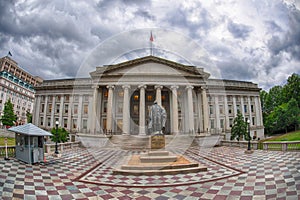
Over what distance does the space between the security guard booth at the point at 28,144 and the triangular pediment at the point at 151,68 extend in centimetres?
2161

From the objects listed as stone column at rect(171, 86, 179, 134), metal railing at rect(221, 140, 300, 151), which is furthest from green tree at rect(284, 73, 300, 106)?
metal railing at rect(221, 140, 300, 151)

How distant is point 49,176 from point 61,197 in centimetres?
280

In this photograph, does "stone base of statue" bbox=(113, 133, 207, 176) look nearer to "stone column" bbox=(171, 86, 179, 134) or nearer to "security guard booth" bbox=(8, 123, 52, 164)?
"security guard booth" bbox=(8, 123, 52, 164)

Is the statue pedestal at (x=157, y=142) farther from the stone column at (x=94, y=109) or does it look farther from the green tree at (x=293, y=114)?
the green tree at (x=293, y=114)

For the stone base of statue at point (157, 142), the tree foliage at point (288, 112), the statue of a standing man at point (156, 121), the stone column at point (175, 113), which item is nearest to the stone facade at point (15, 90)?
the stone column at point (175, 113)

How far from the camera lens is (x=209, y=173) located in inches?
354

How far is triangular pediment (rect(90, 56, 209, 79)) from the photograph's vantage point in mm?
31078

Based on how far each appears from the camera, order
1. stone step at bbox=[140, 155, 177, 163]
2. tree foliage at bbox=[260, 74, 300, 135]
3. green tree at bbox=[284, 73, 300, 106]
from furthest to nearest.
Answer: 1. green tree at bbox=[284, 73, 300, 106]
2. tree foliage at bbox=[260, 74, 300, 135]
3. stone step at bbox=[140, 155, 177, 163]

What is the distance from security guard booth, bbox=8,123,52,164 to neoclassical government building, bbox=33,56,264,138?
1827 centimetres

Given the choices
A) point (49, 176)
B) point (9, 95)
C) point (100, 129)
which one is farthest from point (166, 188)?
point (9, 95)

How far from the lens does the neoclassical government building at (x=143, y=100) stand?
30453 mm

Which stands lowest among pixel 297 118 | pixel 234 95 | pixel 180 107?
pixel 297 118

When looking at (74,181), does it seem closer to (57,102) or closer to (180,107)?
(180,107)

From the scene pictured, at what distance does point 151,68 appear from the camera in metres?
31.3
